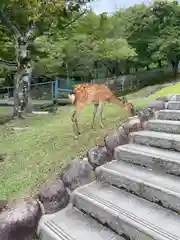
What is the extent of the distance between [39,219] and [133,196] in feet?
3.15

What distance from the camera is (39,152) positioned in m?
4.49

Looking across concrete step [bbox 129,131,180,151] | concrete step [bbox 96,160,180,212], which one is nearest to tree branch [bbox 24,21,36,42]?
concrete step [bbox 129,131,180,151]

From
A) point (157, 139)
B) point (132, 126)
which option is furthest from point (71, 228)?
point (132, 126)

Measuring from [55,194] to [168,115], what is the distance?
187 cm

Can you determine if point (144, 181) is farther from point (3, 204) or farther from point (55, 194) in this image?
point (3, 204)

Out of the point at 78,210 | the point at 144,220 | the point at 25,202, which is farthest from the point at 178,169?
the point at 25,202

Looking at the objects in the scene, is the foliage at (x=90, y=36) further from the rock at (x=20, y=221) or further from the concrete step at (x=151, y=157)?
the rock at (x=20, y=221)

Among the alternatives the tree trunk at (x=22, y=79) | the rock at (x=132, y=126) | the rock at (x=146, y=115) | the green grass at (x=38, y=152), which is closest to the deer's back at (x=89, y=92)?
the green grass at (x=38, y=152)

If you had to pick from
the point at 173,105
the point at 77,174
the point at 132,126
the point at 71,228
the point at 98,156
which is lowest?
the point at 71,228

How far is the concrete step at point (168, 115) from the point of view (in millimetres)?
3842

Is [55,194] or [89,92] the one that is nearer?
[55,194]

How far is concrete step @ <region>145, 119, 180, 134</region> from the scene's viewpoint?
3.58 metres

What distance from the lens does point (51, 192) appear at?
3074 mm

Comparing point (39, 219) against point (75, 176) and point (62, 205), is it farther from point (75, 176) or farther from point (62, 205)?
point (75, 176)
